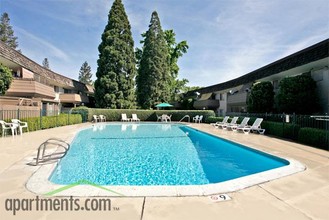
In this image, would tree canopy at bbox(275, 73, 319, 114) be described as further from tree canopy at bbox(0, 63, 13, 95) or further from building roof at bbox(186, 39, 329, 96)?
tree canopy at bbox(0, 63, 13, 95)

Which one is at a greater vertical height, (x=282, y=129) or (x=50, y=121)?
(x=50, y=121)

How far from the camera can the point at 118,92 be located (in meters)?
30.0

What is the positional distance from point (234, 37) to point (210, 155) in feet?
40.8

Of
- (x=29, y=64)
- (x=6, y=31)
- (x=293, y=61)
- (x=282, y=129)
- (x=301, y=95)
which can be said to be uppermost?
(x=6, y=31)

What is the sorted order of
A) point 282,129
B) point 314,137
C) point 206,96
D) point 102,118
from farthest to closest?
point 206,96, point 102,118, point 282,129, point 314,137

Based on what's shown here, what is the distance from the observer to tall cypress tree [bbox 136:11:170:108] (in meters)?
34.7

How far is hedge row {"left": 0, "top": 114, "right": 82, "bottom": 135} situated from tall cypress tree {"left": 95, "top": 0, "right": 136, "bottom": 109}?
23.0 feet

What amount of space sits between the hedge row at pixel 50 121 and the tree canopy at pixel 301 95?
655 inches

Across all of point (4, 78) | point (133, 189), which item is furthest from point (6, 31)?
point (133, 189)

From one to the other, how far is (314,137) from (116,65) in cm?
2545

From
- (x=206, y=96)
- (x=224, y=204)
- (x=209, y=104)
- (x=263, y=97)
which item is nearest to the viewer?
(x=224, y=204)

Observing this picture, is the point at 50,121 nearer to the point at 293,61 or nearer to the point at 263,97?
the point at 263,97

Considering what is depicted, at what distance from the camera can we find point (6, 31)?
4962 centimetres

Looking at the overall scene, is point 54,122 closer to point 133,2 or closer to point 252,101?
point 133,2
